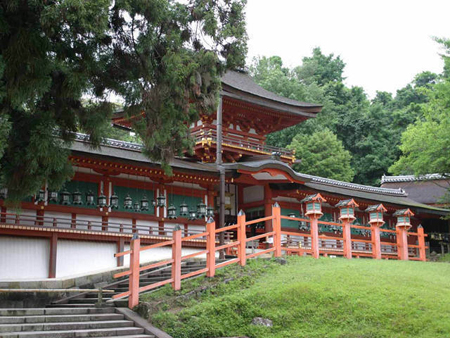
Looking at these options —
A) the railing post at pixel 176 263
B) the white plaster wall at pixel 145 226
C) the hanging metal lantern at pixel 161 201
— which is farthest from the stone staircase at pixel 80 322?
the hanging metal lantern at pixel 161 201

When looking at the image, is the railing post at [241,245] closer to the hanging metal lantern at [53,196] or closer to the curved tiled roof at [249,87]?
the hanging metal lantern at [53,196]

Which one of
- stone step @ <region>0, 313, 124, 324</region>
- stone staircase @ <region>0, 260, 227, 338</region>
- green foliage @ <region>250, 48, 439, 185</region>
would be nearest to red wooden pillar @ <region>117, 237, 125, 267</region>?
stone staircase @ <region>0, 260, 227, 338</region>

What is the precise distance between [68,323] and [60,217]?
703cm

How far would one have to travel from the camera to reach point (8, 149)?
984cm

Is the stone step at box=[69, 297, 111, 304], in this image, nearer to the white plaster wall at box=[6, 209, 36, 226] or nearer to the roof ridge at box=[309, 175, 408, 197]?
the white plaster wall at box=[6, 209, 36, 226]

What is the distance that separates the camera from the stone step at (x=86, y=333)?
9.78 meters

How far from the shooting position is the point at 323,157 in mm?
37375

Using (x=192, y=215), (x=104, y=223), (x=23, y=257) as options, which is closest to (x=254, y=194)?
(x=192, y=215)

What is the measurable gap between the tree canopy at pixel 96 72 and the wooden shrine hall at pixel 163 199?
1.47 m

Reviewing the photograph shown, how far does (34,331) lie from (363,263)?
369 inches

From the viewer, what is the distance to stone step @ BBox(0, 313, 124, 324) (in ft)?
34.5

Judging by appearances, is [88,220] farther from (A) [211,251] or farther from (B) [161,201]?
(A) [211,251]

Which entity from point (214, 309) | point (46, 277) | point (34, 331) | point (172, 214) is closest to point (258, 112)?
point (172, 214)

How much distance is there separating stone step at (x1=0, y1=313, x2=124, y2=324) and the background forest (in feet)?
62.8
